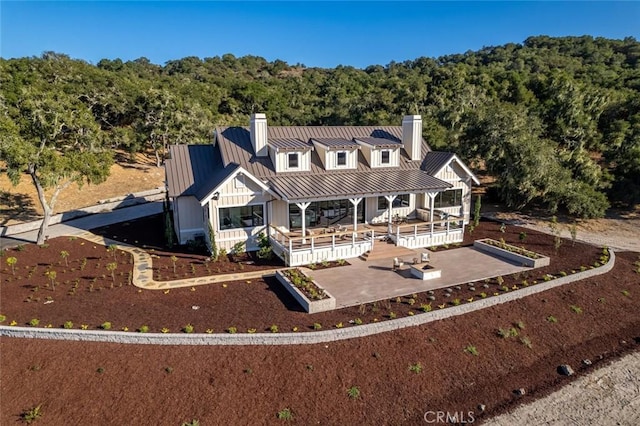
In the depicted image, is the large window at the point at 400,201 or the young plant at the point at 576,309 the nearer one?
the young plant at the point at 576,309

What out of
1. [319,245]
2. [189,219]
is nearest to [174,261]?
[189,219]

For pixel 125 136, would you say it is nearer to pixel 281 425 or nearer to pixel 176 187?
pixel 176 187

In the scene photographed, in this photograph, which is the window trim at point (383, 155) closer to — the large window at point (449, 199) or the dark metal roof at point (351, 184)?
the dark metal roof at point (351, 184)

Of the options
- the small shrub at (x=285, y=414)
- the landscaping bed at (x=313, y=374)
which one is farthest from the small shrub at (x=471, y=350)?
the small shrub at (x=285, y=414)

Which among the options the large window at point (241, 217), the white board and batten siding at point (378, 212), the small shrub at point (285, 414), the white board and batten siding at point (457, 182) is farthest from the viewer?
the white board and batten siding at point (457, 182)

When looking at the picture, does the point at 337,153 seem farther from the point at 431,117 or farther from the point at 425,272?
the point at 431,117
